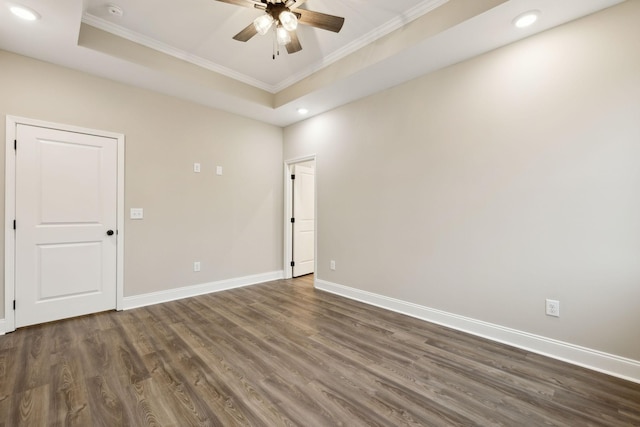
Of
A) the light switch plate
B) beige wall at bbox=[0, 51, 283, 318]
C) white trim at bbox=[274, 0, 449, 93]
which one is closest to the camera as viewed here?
white trim at bbox=[274, 0, 449, 93]

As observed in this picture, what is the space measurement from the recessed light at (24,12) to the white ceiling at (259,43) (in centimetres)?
5

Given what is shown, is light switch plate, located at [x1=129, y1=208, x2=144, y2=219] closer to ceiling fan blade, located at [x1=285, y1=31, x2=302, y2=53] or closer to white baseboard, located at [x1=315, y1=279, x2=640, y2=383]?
ceiling fan blade, located at [x1=285, y1=31, x2=302, y2=53]

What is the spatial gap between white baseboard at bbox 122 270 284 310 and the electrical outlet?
12.2 feet

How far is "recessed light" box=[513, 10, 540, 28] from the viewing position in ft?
7.07

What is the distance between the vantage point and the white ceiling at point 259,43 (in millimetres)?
2303

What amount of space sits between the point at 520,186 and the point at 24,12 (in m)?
4.32

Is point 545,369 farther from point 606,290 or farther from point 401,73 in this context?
point 401,73

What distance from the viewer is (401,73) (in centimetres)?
308

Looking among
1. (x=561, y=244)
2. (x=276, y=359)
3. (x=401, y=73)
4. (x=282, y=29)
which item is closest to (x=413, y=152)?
(x=401, y=73)

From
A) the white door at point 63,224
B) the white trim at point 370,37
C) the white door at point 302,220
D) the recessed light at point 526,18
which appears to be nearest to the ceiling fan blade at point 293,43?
the white trim at point 370,37

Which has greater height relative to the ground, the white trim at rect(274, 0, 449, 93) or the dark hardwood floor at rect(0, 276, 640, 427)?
the white trim at rect(274, 0, 449, 93)

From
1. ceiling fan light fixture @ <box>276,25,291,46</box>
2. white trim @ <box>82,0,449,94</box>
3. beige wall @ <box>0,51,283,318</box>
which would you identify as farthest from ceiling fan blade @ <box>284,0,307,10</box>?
beige wall @ <box>0,51,283,318</box>

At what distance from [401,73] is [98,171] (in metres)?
3.60

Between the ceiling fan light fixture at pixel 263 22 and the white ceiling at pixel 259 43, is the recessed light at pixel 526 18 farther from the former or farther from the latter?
the ceiling fan light fixture at pixel 263 22
